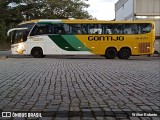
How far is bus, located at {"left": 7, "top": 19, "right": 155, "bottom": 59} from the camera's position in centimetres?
3102

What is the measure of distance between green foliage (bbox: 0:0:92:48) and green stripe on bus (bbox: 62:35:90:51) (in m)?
28.1

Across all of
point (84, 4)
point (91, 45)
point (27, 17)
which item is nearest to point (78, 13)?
point (84, 4)

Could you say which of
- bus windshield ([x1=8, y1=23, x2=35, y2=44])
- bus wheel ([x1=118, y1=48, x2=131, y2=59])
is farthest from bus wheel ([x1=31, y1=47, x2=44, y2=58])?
bus wheel ([x1=118, y1=48, x2=131, y2=59])

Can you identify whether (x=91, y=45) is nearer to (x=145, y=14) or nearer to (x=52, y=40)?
(x=52, y=40)

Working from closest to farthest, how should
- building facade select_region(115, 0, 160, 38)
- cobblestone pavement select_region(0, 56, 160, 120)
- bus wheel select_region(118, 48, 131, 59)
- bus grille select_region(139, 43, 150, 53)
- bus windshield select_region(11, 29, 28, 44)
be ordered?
cobblestone pavement select_region(0, 56, 160, 120) < bus windshield select_region(11, 29, 28, 44) < bus grille select_region(139, 43, 150, 53) < bus wheel select_region(118, 48, 131, 59) < building facade select_region(115, 0, 160, 38)

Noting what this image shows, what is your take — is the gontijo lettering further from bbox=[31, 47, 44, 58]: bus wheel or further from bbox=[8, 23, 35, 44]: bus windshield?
bbox=[8, 23, 35, 44]: bus windshield

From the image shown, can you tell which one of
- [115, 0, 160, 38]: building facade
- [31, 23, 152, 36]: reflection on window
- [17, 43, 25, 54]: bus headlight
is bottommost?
[17, 43, 25, 54]: bus headlight

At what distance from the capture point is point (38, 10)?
60.3 metres

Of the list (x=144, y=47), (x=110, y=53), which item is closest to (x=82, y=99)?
(x=110, y=53)

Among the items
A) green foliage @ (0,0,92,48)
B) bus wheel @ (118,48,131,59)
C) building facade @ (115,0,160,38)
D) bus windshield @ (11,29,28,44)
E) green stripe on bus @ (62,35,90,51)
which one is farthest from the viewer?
green foliage @ (0,0,92,48)

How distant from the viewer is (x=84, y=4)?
203ft

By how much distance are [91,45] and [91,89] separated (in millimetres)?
21861

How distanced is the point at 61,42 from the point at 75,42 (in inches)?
44.7

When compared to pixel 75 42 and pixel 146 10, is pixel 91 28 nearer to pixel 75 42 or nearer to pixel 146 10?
pixel 75 42
